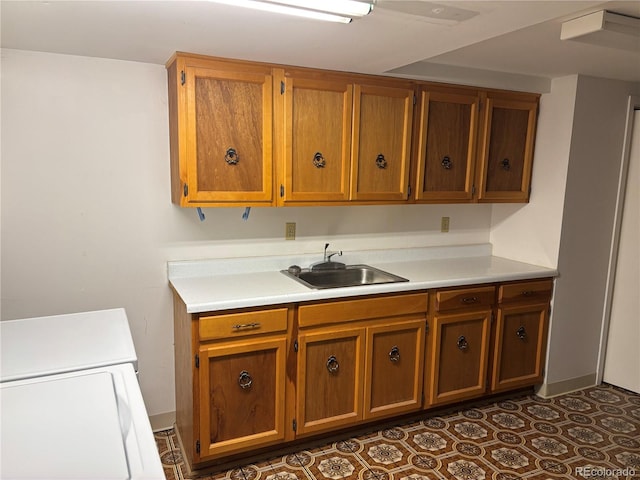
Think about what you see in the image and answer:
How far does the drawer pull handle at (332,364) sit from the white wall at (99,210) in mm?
757

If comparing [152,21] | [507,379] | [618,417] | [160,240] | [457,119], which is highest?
[152,21]

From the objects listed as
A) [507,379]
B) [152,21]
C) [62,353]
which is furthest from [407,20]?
[507,379]

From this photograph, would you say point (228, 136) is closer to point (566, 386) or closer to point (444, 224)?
point (444, 224)

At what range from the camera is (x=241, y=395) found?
7.77 feet

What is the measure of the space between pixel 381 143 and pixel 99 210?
159 cm

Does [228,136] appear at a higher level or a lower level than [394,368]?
higher

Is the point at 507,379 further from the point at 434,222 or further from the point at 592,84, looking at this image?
the point at 592,84

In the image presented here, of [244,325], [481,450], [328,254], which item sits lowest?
[481,450]

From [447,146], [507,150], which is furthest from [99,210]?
[507,150]

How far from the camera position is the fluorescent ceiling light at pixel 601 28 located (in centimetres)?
193

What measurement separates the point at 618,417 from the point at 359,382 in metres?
1.78

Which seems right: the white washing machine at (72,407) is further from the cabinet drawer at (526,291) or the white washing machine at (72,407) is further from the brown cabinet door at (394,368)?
the cabinet drawer at (526,291)

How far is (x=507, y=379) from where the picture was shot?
3.14 metres

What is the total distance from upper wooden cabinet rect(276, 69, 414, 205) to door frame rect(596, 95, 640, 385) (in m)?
1.62
